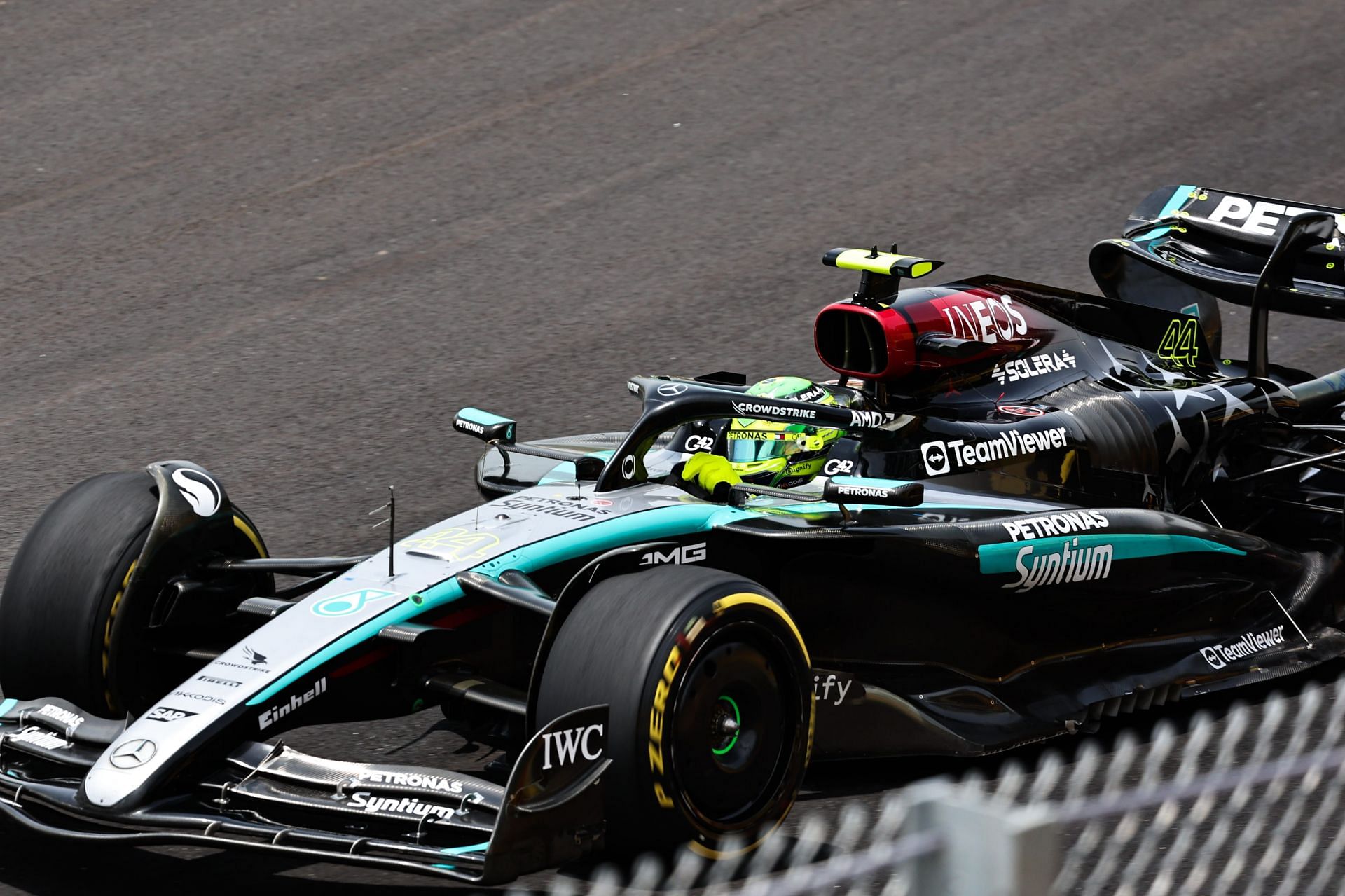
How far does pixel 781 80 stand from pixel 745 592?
9398 millimetres

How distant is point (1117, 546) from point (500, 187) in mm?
6888

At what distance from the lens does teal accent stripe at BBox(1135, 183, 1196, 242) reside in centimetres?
762

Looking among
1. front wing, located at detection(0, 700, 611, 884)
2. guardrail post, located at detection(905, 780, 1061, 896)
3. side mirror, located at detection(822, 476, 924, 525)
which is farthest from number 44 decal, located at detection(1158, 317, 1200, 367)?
guardrail post, located at detection(905, 780, 1061, 896)

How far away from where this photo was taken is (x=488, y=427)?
5.96 meters

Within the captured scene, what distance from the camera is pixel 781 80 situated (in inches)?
522

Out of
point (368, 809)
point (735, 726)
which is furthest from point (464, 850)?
point (735, 726)

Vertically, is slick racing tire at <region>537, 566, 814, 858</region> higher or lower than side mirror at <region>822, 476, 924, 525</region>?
lower

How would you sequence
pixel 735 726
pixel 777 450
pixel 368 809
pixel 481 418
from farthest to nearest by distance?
pixel 481 418
pixel 777 450
pixel 735 726
pixel 368 809

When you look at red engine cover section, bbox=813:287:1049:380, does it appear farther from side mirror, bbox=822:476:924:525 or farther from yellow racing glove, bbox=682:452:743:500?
side mirror, bbox=822:476:924:525

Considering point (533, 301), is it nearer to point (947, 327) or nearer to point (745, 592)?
point (947, 327)

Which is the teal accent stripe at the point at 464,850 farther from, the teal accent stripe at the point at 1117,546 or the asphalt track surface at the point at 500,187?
the asphalt track surface at the point at 500,187

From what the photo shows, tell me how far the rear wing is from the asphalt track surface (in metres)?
2.17

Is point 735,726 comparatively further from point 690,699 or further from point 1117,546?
point 1117,546

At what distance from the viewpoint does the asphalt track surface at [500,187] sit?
8.70 meters
